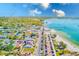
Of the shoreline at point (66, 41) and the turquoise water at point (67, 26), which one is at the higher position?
the turquoise water at point (67, 26)

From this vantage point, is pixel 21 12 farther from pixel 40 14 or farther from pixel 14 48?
pixel 14 48

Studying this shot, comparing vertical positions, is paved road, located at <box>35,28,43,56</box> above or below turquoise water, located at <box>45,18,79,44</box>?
below

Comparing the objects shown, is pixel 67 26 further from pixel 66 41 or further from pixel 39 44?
A: pixel 39 44

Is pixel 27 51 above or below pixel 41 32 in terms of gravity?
below

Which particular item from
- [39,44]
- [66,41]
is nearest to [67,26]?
[66,41]

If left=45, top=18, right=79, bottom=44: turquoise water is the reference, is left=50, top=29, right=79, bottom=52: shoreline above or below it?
below

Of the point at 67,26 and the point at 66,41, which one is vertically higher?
the point at 67,26

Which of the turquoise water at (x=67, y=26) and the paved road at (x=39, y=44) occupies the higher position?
the turquoise water at (x=67, y=26)

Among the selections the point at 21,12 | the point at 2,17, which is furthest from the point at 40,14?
the point at 2,17
